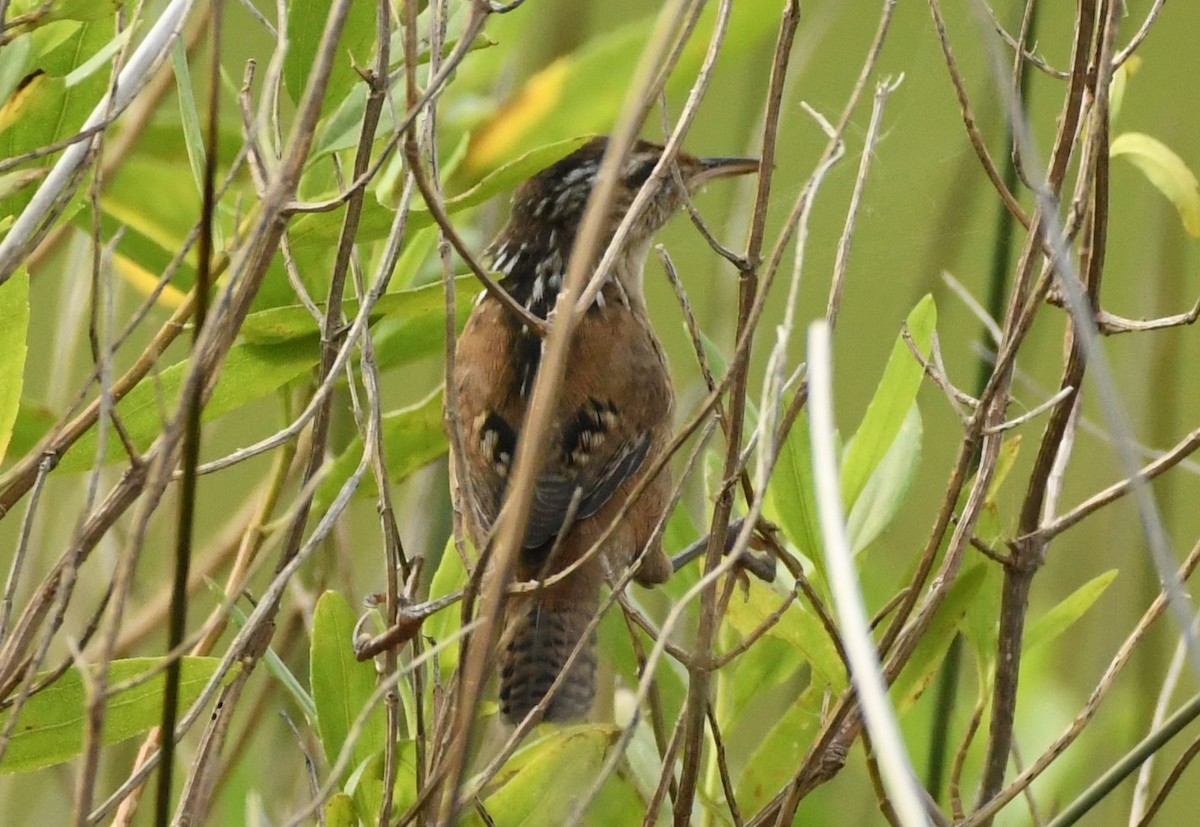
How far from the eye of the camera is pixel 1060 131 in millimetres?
1444

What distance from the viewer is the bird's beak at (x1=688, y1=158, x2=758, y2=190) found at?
2752mm

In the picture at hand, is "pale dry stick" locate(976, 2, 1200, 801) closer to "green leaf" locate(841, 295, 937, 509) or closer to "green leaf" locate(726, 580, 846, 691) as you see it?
"green leaf" locate(726, 580, 846, 691)

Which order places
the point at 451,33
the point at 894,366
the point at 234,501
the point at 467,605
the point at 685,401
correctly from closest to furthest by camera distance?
the point at 467,605
the point at 451,33
the point at 894,366
the point at 685,401
the point at 234,501

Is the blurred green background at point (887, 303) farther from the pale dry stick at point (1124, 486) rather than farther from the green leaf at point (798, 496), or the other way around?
the green leaf at point (798, 496)

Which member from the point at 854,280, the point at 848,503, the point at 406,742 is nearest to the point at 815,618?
the point at 848,503

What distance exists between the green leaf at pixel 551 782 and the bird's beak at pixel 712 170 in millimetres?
1433

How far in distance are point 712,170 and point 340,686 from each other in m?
1.47

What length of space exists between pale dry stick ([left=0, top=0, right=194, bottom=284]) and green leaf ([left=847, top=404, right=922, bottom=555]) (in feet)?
3.32

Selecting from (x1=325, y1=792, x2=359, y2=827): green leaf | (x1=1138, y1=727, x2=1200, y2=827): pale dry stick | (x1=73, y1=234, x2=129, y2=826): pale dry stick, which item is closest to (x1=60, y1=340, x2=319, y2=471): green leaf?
(x1=73, y1=234, x2=129, y2=826): pale dry stick

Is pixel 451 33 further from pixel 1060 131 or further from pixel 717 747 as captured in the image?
pixel 717 747

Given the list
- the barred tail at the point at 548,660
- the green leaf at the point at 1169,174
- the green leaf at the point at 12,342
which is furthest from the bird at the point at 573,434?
the green leaf at the point at 12,342

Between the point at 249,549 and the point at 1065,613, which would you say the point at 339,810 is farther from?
the point at 1065,613

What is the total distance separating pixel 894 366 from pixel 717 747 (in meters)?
0.55

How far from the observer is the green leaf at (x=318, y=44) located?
1650 mm
